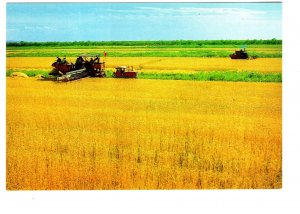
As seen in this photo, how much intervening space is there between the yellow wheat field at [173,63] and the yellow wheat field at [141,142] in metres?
0.85

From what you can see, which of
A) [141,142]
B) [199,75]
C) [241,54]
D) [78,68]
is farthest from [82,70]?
[141,142]

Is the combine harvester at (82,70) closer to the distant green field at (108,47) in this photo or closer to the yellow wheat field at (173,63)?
the yellow wheat field at (173,63)

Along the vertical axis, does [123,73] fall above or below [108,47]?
below

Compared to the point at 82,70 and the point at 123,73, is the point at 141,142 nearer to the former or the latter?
the point at 82,70

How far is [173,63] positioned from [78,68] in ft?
9.79

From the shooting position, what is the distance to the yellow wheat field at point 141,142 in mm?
6934

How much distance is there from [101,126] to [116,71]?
439cm

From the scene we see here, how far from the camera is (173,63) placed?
43.7 ft

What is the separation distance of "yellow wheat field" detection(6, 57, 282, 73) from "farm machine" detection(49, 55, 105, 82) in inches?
6.2

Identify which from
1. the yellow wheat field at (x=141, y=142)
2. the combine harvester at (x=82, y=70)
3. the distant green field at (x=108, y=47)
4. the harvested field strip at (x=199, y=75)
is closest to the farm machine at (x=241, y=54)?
the distant green field at (x=108, y=47)

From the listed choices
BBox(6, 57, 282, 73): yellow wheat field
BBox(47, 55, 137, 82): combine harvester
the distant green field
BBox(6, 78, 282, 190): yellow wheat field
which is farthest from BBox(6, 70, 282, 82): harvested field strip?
BBox(6, 78, 282, 190): yellow wheat field

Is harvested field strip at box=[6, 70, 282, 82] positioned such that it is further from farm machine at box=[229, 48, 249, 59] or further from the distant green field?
the distant green field

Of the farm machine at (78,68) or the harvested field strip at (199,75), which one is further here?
the harvested field strip at (199,75)
